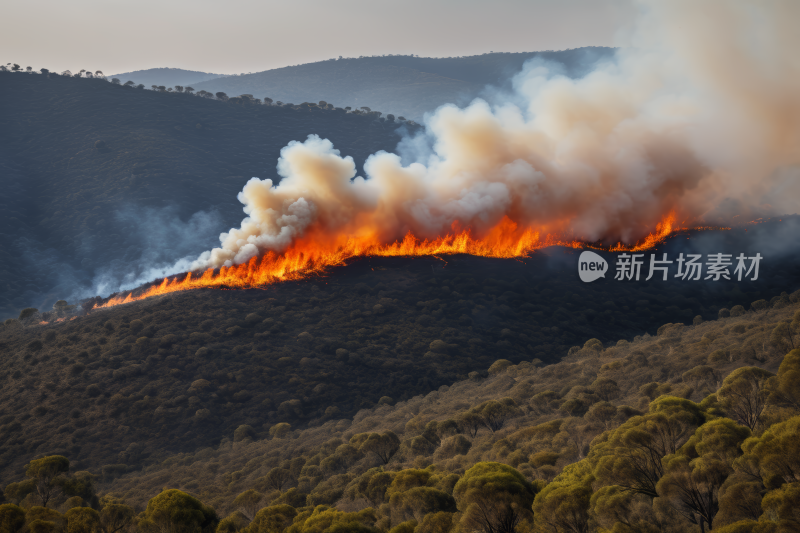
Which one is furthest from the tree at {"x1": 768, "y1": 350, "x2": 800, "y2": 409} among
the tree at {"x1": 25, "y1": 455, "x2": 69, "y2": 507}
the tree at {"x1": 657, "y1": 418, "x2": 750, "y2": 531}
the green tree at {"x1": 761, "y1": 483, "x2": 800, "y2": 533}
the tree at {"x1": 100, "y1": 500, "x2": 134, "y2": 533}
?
the tree at {"x1": 25, "y1": 455, "x2": 69, "y2": 507}

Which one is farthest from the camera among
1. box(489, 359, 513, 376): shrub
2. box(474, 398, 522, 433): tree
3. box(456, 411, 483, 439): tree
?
box(489, 359, 513, 376): shrub

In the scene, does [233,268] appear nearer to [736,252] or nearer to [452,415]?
[452,415]

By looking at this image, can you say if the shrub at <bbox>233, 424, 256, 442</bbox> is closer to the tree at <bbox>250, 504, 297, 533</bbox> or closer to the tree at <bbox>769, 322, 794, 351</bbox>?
the tree at <bbox>250, 504, 297, 533</bbox>

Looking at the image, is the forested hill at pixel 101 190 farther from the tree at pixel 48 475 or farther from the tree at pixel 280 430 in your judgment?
the tree at pixel 48 475

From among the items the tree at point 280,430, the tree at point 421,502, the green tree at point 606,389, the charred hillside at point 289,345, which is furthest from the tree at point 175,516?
the green tree at point 606,389

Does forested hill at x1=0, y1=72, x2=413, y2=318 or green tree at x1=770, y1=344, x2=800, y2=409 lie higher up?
forested hill at x1=0, y1=72, x2=413, y2=318

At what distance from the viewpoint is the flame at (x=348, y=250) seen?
3442 inches

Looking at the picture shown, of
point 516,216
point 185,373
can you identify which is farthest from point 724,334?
point 185,373

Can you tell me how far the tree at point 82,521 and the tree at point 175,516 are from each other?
2391mm

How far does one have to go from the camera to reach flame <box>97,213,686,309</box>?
87.4m

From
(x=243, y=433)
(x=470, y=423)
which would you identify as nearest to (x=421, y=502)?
(x=470, y=423)

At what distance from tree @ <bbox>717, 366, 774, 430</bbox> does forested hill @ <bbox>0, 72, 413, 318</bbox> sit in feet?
439

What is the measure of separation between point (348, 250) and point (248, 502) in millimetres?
61089

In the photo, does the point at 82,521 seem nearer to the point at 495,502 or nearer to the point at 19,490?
the point at 19,490
